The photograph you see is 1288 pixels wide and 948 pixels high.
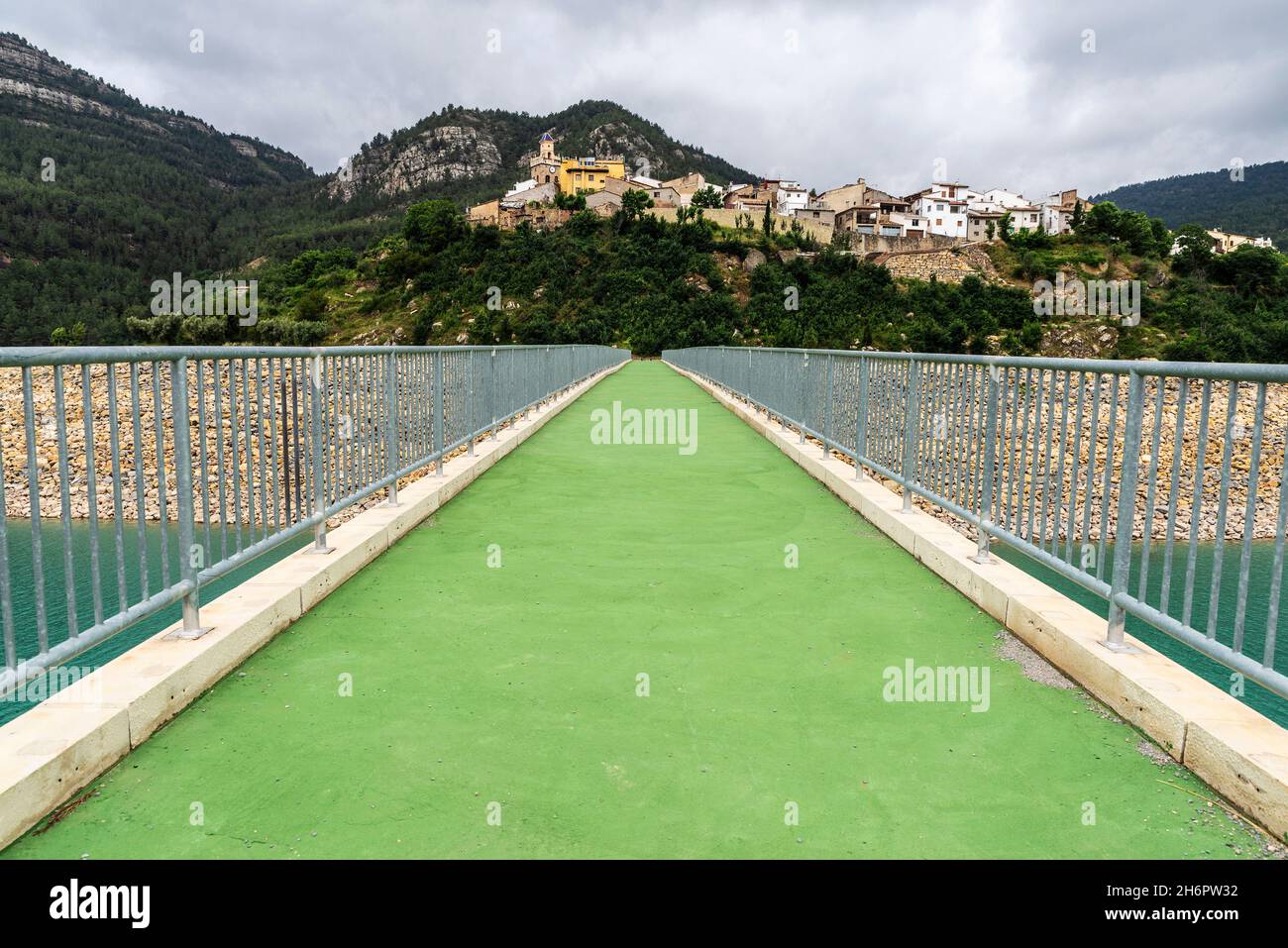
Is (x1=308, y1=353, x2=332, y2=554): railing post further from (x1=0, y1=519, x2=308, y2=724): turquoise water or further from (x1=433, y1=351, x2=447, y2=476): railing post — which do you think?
(x1=433, y1=351, x2=447, y2=476): railing post

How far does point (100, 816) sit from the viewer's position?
8.32 feet

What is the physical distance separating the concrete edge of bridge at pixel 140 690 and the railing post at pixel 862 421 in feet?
14.9

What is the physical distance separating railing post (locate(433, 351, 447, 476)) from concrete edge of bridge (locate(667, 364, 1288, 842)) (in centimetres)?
440

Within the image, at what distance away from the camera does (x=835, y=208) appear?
4924 inches

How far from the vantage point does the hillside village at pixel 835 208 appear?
112 meters

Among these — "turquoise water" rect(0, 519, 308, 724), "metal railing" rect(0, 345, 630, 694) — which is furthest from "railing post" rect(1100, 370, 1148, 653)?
"turquoise water" rect(0, 519, 308, 724)

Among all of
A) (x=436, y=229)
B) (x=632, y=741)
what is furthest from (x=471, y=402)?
(x=436, y=229)

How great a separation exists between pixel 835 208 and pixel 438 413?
128 meters
